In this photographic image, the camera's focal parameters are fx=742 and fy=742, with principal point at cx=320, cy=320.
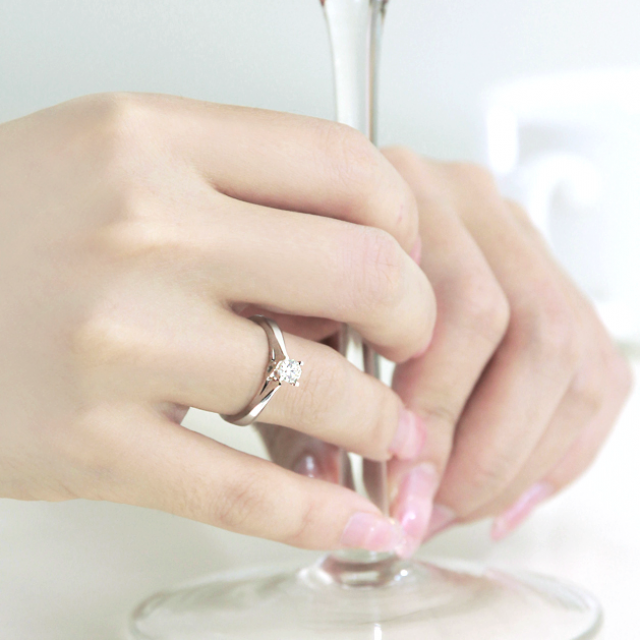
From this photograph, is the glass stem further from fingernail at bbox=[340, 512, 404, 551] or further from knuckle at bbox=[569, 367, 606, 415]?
knuckle at bbox=[569, 367, 606, 415]

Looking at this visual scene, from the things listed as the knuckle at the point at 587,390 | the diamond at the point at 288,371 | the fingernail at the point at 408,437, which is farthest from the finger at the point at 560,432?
the diamond at the point at 288,371

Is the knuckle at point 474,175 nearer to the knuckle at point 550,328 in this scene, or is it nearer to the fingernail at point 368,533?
the knuckle at point 550,328

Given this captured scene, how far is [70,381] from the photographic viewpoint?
240mm

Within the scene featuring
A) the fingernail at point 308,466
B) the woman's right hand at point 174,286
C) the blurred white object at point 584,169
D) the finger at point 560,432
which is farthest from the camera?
the blurred white object at point 584,169

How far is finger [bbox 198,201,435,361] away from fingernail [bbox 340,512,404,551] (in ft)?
0.24

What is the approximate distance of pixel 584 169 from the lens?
1.09 metres

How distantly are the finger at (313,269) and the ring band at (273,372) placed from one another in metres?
0.01

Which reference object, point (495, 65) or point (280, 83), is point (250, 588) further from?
point (495, 65)

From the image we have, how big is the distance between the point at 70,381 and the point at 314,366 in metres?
0.08

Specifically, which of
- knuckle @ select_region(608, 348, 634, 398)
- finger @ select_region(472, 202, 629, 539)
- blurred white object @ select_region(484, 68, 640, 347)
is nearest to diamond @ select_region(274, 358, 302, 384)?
finger @ select_region(472, 202, 629, 539)

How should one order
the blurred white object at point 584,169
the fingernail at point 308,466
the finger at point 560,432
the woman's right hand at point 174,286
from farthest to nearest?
the blurred white object at point 584,169 → the finger at point 560,432 → the fingernail at point 308,466 → the woman's right hand at point 174,286

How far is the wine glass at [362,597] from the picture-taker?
27cm

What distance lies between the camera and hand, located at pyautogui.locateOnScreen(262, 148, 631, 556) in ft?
1.17

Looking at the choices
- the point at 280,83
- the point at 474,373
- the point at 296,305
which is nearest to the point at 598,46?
the point at 280,83
